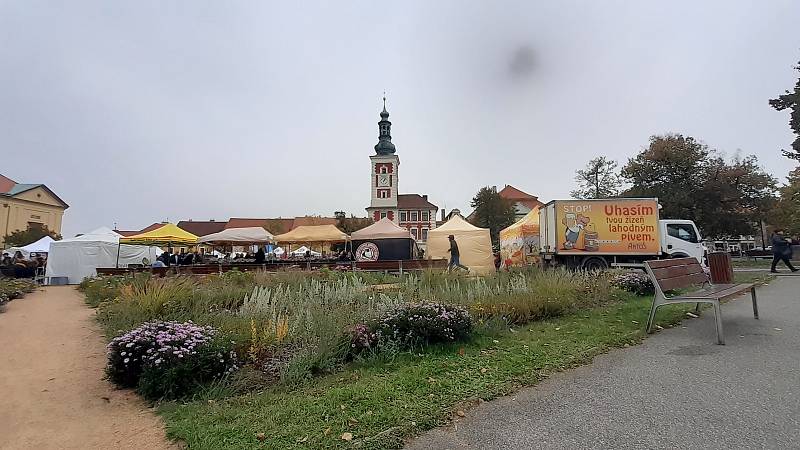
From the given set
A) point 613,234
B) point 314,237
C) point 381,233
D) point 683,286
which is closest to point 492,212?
point 381,233

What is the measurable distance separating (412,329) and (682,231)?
17.7m

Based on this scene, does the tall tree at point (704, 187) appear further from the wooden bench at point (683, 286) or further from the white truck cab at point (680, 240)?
the wooden bench at point (683, 286)

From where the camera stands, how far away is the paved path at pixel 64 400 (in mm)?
3207

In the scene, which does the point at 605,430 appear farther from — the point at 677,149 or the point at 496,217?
the point at 496,217

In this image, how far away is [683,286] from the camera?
6.70m

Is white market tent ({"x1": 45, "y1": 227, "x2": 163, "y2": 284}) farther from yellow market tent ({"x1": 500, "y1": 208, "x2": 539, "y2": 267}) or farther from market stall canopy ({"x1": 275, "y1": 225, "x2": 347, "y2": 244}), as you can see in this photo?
yellow market tent ({"x1": 500, "y1": 208, "x2": 539, "y2": 267})

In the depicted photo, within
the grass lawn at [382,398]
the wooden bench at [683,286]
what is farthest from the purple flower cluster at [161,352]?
the wooden bench at [683,286]

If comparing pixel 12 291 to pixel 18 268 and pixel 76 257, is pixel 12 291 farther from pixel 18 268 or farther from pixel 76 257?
pixel 76 257

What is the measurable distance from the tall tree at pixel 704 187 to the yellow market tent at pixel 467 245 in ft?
69.1

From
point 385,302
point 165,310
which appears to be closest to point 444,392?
point 385,302

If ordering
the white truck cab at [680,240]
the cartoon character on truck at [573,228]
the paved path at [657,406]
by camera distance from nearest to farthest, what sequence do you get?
the paved path at [657,406] → the cartoon character on truck at [573,228] → the white truck cab at [680,240]

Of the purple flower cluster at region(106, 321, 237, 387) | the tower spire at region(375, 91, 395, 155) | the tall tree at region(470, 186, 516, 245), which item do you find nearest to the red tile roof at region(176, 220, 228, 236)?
the tower spire at region(375, 91, 395, 155)

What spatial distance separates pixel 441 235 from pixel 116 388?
62.9 feet

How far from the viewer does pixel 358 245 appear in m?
23.6
